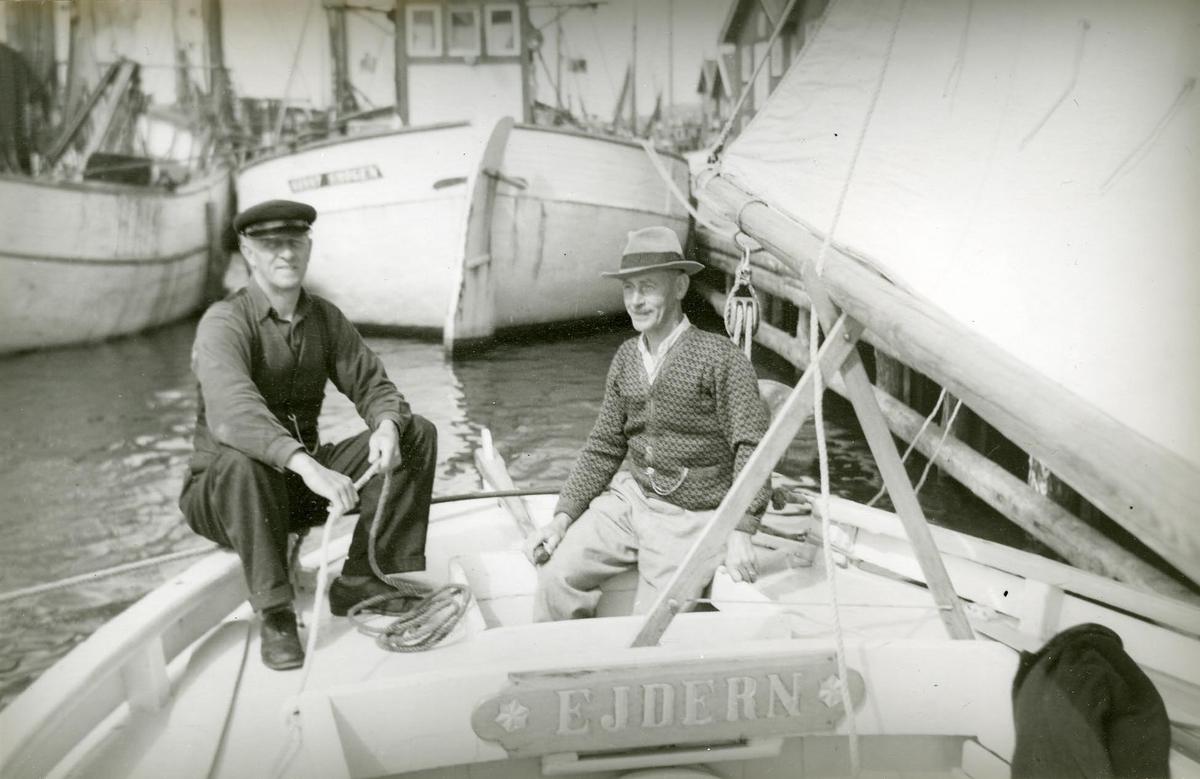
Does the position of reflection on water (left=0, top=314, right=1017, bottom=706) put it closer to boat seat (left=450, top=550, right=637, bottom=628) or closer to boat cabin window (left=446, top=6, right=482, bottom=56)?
boat seat (left=450, top=550, right=637, bottom=628)

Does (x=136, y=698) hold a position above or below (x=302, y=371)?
below

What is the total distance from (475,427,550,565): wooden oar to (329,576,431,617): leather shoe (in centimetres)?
41

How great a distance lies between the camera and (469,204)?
31.0ft

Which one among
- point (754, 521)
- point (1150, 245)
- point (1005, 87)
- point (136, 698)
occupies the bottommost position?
point (136, 698)

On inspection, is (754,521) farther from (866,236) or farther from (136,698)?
(136,698)

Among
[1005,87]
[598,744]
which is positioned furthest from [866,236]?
[598,744]

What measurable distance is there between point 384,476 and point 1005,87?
1.84m

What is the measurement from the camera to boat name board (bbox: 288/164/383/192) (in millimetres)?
9664

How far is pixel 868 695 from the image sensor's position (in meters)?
1.80

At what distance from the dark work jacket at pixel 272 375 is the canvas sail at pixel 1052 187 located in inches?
56.7

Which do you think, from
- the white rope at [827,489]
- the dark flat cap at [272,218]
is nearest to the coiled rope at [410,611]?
the dark flat cap at [272,218]

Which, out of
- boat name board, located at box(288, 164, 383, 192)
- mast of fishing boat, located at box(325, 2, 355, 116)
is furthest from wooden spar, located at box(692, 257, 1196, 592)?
mast of fishing boat, located at box(325, 2, 355, 116)

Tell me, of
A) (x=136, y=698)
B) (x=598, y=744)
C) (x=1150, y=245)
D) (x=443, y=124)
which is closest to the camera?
(x=1150, y=245)

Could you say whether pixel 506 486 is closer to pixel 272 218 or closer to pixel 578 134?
pixel 272 218
